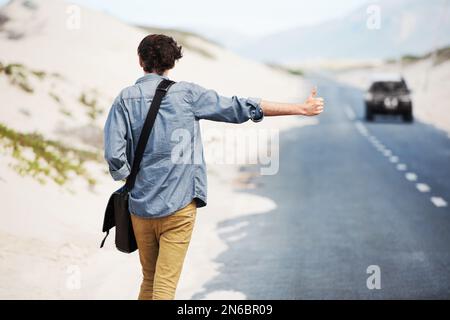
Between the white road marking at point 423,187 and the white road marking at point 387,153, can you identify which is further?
the white road marking at point 387,153

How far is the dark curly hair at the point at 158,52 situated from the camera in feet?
14.1

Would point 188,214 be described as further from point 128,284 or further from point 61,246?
point 61,246

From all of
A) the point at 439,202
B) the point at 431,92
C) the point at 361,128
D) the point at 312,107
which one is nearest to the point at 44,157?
the point at 439,202

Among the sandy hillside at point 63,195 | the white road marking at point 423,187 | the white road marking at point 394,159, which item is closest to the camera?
the sandy hillside at point 63,195

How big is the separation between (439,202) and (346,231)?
2.74 metres

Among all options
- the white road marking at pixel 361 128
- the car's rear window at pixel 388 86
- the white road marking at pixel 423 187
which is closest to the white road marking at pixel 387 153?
the white road marking at pixel 423 187

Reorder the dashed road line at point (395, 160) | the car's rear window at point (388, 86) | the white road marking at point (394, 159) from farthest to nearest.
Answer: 1. the car's rear window at point (388, 86)
2. the white road marking at point (394, 159)
3. the dashed road line at point (395, 160)

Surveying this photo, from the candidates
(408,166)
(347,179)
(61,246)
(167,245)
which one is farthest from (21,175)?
(408,166)

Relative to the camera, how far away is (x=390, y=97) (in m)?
29.0

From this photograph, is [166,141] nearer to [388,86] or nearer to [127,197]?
[127,197]

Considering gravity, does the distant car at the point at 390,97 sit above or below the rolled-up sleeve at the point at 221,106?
below

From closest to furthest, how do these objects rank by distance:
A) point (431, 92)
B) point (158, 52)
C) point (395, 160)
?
point (158, 52)
point (395, 160)
point (431, 92)

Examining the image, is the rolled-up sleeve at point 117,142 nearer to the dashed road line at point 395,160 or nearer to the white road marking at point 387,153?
the dashed road line at point 395,160

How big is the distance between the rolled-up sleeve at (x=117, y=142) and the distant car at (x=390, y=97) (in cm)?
2562
